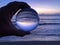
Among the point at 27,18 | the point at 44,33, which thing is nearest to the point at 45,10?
the point at 27,18

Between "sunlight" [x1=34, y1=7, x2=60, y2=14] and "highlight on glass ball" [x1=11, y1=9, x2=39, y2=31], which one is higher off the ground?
"sunlight" [x1=34, y1=7, x2=60, y2=14]

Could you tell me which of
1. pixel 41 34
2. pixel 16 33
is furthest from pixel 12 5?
pixel 41 34

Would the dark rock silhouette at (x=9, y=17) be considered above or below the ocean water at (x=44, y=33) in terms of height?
above

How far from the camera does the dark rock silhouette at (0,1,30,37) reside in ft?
2.10

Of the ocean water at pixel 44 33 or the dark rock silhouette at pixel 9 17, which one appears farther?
the ocean water at pixel 44 33

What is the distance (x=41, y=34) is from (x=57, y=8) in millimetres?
220

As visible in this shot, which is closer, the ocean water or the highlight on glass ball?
the highlight on glass ball

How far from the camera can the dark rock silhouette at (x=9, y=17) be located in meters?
0.64

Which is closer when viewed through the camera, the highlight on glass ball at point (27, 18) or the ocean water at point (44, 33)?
the highlight on glass ball at point (27, 18)

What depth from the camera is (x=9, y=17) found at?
675 mm

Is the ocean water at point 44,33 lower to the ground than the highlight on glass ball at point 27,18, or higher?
lower

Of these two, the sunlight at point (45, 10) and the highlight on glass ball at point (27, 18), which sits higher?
the sunlight at point (45, 10)

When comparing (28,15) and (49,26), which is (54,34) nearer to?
(49,26)

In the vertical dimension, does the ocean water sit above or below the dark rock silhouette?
below
